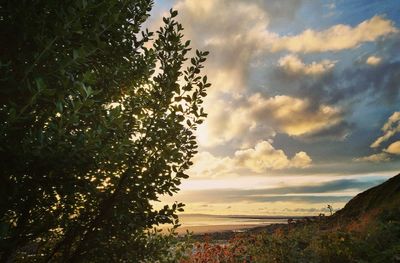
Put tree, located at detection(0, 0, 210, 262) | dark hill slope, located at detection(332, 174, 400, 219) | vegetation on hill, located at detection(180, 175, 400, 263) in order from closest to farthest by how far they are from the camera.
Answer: tree, located at detection(0, 0, 210, 262) < vegetation on hill, located at detection(180, 175, 400, 263) < dark hill slope, located at detection(332, 174, 400, 219)

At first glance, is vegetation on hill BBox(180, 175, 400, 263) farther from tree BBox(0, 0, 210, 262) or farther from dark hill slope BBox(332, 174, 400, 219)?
dark hill slope BBox(332, 174, 400, 219)

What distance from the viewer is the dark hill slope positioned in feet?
81.6

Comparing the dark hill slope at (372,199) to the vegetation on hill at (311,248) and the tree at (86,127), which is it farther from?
the tree at (86,127)

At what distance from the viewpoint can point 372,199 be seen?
27406 millimetres

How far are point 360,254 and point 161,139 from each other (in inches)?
395

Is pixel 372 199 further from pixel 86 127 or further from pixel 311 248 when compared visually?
A: pixel 86 127

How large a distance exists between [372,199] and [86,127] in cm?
2672

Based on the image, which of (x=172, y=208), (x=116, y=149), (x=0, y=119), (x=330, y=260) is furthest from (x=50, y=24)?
(x=330, y=260)

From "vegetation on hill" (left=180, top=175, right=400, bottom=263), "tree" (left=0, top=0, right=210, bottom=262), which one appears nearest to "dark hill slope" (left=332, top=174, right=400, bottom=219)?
"vegetation on hill" (left=180, top=175, right=400, bottom=263)

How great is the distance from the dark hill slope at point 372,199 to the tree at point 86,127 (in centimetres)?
2163

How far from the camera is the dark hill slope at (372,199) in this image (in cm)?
2486

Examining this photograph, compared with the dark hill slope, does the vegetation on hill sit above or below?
below

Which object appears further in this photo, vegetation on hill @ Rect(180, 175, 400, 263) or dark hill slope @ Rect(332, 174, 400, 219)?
dark hill slope @ Rect(332, 174, 400, 219)

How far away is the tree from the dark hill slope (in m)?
21.6
